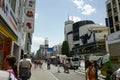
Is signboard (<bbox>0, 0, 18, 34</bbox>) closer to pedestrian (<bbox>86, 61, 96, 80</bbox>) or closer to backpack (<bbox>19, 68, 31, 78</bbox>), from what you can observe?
backpack (<bbox>19, 68, 31, 78</bbox>)

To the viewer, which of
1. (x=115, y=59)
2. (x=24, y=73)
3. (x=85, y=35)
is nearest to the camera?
(x=24, y=73)

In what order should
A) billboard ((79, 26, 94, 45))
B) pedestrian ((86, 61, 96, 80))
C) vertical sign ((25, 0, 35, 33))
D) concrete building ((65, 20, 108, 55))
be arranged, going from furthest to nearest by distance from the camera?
billboard ((79, 26, 94, 45)), concrete building ((65, 20, 108, 55)), vertical sign ((25, 0, 35, 33)), pedestrian ((86, 61, 96, 80))

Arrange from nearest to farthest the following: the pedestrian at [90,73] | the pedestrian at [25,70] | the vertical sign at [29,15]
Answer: the pedestrian at [90,73], the pedestrian at [25,70], the vertical sign at [29,15]

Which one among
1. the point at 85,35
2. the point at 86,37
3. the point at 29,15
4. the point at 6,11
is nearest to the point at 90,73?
the point at 6,11

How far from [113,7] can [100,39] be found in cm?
3301

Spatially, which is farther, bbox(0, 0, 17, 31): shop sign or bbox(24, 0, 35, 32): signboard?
bbox(24, 0, 35, 32): signboard

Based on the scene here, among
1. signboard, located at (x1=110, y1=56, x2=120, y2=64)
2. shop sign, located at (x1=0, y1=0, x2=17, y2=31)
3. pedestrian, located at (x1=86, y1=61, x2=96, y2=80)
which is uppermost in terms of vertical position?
shop sign, located at (x1=0, y1=0, x2=17, y2=31)

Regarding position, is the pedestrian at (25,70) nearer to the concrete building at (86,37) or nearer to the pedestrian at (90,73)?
the pedestrian at (90,73)

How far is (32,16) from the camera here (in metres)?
15.3

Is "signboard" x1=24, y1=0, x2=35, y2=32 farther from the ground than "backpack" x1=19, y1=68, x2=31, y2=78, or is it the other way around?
"signboard" x1=24, y1=0, x2=35, y2=32

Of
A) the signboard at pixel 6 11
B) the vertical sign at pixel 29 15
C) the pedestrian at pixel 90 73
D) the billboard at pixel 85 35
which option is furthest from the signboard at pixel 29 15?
the billboard at pixel 85 35

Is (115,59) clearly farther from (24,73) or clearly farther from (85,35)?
(85,35)

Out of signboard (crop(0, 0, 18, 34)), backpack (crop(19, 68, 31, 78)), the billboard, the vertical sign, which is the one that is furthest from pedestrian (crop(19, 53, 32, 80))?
the billboard

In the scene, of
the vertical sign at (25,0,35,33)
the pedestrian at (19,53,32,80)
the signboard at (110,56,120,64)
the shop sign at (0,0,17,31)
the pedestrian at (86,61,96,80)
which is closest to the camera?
the pedestrian at (86,61,96,80)
